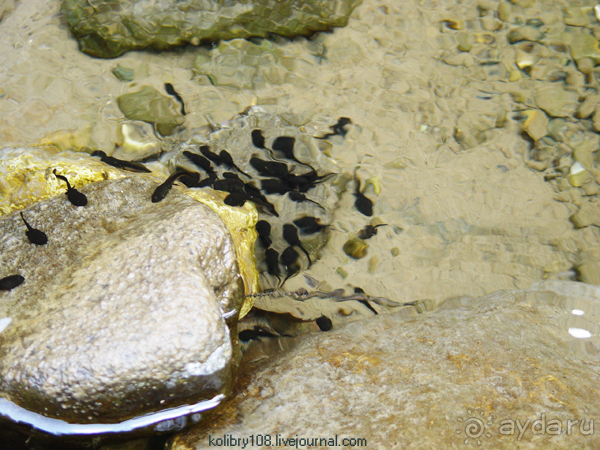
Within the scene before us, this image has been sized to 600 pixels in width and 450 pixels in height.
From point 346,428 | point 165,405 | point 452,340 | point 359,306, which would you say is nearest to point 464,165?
point 359,306

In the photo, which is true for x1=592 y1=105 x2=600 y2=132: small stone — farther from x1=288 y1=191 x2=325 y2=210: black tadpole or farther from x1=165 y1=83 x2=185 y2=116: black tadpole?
x1=165 y1=83 x2=185 y2=116: black tadpole

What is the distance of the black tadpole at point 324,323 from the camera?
3.31 metres

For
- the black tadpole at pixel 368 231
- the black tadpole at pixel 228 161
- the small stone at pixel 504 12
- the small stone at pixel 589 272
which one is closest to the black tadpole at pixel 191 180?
the black tadpole at pixel 228 161

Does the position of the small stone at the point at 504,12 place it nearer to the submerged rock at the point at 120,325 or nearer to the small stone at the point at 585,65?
Result: the small stone at the point at 585,65

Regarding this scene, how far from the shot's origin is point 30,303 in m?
2.48

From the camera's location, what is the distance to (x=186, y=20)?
473cm

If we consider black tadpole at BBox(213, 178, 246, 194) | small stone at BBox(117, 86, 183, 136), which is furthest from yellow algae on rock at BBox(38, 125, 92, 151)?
black tadpole at BBox(213, 178, 246, 194)

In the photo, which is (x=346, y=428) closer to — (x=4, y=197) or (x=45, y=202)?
(x=45, y=202)

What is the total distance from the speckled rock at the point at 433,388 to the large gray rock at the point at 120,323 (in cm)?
37

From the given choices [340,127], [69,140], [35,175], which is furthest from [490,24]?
[35,175]

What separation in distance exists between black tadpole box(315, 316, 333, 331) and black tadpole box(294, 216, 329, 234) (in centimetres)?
78

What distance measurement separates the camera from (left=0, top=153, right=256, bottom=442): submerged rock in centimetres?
224

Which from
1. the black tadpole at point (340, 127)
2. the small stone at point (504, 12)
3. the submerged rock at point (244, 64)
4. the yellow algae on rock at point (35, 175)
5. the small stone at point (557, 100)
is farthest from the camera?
the small stone at point (504, 12)

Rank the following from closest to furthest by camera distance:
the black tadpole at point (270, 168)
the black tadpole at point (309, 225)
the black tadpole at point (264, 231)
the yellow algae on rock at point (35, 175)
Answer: the yellow algae on rock at point (35, 175) < the black tadpole at point (264, 231) < the black tadpole at point (309, 225) < the black tadpole at point (270, 168)
